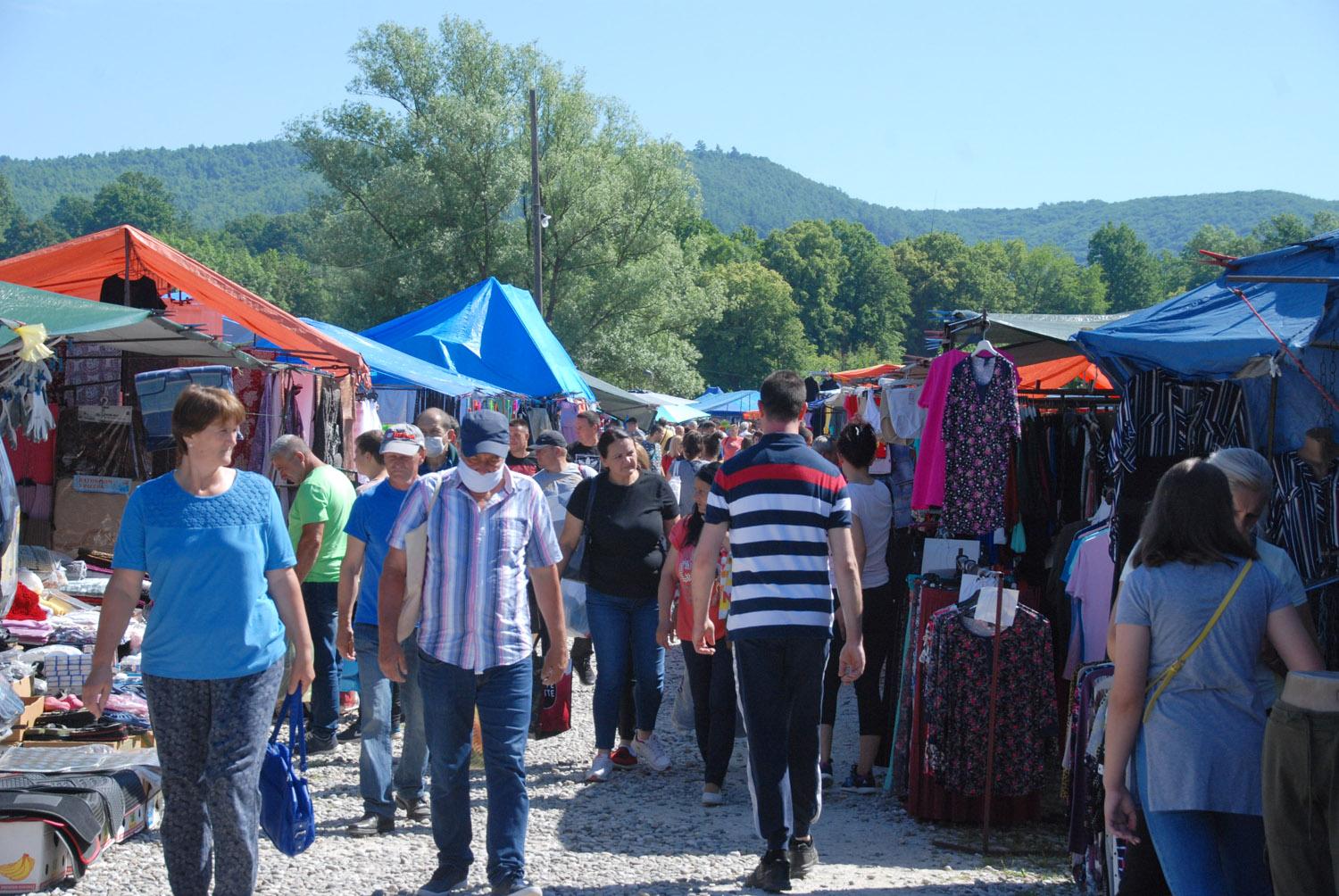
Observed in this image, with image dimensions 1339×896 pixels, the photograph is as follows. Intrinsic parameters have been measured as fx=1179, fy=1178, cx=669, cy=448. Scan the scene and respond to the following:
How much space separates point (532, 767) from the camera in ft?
22.8

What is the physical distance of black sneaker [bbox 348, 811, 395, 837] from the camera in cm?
544

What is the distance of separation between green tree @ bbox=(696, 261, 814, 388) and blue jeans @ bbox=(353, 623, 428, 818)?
72.8 m

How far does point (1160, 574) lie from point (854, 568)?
191 cm

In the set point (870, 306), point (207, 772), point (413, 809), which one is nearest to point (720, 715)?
point (413, 809)

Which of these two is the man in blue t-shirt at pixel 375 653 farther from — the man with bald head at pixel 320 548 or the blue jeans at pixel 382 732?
the man with bald head at pixel 320 548

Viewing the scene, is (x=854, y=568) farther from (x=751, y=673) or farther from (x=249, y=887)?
(x=249, y=887)

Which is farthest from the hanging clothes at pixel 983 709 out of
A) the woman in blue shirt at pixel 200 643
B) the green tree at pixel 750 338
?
the green tree at pixel 750 338

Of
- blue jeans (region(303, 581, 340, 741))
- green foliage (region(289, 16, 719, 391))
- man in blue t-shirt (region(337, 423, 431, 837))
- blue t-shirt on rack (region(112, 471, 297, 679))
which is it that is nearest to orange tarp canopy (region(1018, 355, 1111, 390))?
blue jeans (region(303, 581, 340, 741))

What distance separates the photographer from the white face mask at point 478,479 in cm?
448

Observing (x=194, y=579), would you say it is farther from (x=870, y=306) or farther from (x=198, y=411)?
(x=870, y=306)

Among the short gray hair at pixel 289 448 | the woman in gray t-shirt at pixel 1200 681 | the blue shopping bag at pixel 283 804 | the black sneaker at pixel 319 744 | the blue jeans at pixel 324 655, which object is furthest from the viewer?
the black sneaker at pixel 319 744

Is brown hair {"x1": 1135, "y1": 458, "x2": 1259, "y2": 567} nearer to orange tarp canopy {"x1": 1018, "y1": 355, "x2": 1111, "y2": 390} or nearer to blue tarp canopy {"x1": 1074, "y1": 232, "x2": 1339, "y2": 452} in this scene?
blue tarp canopy {"x1": 1074, "y1": 232, "x2": 1339, "y2": 452}

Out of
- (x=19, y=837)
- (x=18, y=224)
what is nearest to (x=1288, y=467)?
(x=19, y=837)

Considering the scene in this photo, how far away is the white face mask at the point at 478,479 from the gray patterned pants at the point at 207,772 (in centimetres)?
103
